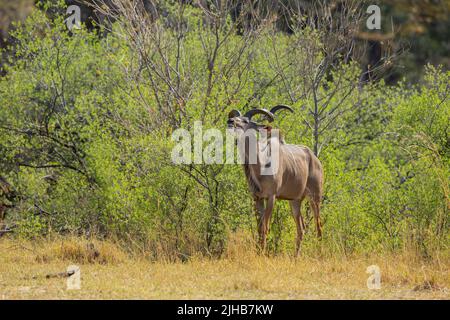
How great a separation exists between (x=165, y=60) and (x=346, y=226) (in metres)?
3.94

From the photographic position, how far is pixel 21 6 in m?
25.3

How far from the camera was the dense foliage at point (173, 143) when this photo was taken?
41.6ft

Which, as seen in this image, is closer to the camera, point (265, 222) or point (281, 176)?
point (265, 222)

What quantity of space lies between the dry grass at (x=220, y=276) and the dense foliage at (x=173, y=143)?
0.62 metres

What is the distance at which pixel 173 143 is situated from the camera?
12.6 metres

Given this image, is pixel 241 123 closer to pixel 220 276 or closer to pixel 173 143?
pixel 173 143

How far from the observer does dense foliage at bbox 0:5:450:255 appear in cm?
1269

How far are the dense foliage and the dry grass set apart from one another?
62cm

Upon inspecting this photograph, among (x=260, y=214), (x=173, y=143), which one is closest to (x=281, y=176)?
(x=260, y=214)

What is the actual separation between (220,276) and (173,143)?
8.79ft
